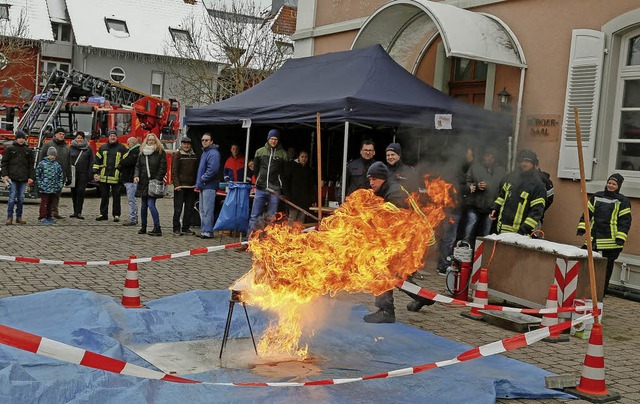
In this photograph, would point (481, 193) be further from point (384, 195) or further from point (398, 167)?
point (384, 195)

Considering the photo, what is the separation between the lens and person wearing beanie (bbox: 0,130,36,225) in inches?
564

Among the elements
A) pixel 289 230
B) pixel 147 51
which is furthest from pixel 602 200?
pixel 147 51

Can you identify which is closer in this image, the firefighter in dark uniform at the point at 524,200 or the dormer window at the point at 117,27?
the firefighter in dark uniform at the point at 524,200

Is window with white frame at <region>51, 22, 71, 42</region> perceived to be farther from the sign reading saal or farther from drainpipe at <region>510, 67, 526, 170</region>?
the sign reading saal

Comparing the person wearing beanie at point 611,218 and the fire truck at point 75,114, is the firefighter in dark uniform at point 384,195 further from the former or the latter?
the fire truck at point 75,114

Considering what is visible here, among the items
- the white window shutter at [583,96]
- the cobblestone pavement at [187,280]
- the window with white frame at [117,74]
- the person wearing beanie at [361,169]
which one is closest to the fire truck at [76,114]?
the cobblestone pavement at [187,280]

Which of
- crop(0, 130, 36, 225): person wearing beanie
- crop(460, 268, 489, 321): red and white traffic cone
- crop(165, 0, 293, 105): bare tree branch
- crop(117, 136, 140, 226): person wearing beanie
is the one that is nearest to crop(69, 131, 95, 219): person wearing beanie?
crop(117, 136, 140, 226): person wearing beanie

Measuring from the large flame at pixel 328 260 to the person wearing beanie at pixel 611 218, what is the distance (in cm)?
352

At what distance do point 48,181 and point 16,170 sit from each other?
24.9 inches

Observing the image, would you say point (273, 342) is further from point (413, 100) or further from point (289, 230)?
point (413, 100)

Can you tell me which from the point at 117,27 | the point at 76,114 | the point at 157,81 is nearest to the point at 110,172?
the point at 76,114

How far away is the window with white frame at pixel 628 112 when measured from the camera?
10.7 meters

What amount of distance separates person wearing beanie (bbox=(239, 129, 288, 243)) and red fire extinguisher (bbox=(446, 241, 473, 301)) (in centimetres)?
433

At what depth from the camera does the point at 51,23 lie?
44.1 metres
